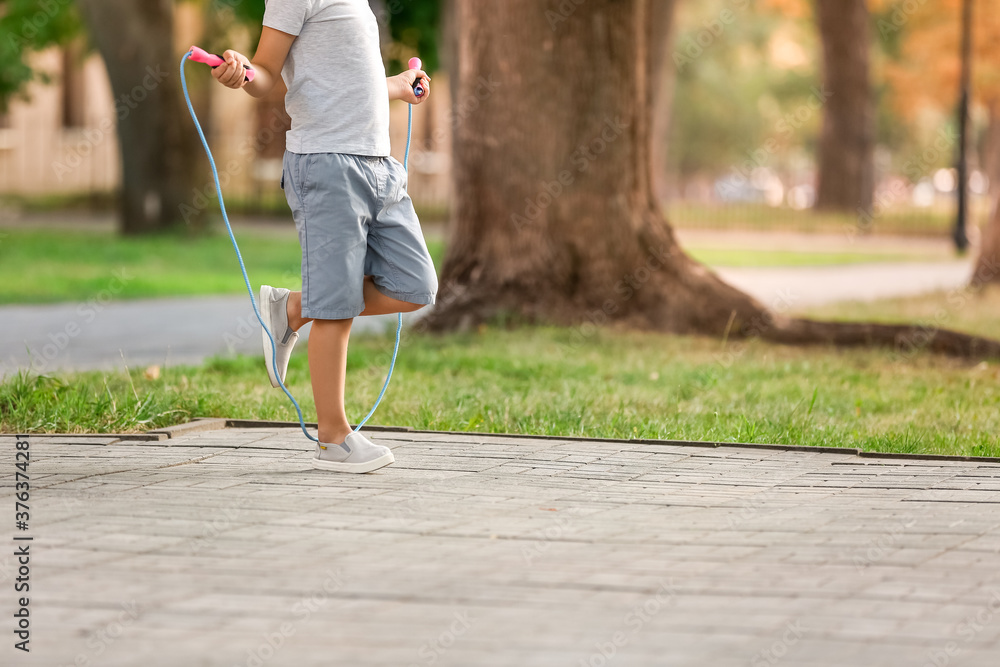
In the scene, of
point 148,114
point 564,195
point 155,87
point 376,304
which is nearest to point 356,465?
point 376,304

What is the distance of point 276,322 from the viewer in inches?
203

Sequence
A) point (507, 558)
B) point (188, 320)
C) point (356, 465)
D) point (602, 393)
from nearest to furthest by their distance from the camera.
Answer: point (507, 558) → point (356, 465) → point (602, 393) → point (188, 320)

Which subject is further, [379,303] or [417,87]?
[417,87]

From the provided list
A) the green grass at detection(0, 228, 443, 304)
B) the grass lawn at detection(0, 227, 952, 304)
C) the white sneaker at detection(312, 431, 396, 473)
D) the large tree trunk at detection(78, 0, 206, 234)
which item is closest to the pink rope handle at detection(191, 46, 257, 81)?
the white sneaker at detection(312, 431, 396, 473)

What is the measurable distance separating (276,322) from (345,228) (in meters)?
0.56

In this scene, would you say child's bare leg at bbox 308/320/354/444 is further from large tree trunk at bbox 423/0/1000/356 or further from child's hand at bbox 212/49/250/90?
large tree trunk at bbox 423/0/1000/356

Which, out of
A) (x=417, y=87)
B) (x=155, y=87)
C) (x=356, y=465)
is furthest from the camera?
(x=155, y=87)

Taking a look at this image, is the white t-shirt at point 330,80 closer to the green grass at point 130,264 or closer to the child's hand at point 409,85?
the child's hand at point 409,85

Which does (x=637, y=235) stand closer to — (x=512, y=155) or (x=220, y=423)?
(x=512, y=155)

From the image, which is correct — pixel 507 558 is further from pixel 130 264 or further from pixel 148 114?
pixel 148 114

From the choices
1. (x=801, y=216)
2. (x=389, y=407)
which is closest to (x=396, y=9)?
(x=801, y=216)

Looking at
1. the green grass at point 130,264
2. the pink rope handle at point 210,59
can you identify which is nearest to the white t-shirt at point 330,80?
the pink rope handle at point 210,59

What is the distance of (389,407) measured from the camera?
256 inches

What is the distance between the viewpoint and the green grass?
42.0 ft
